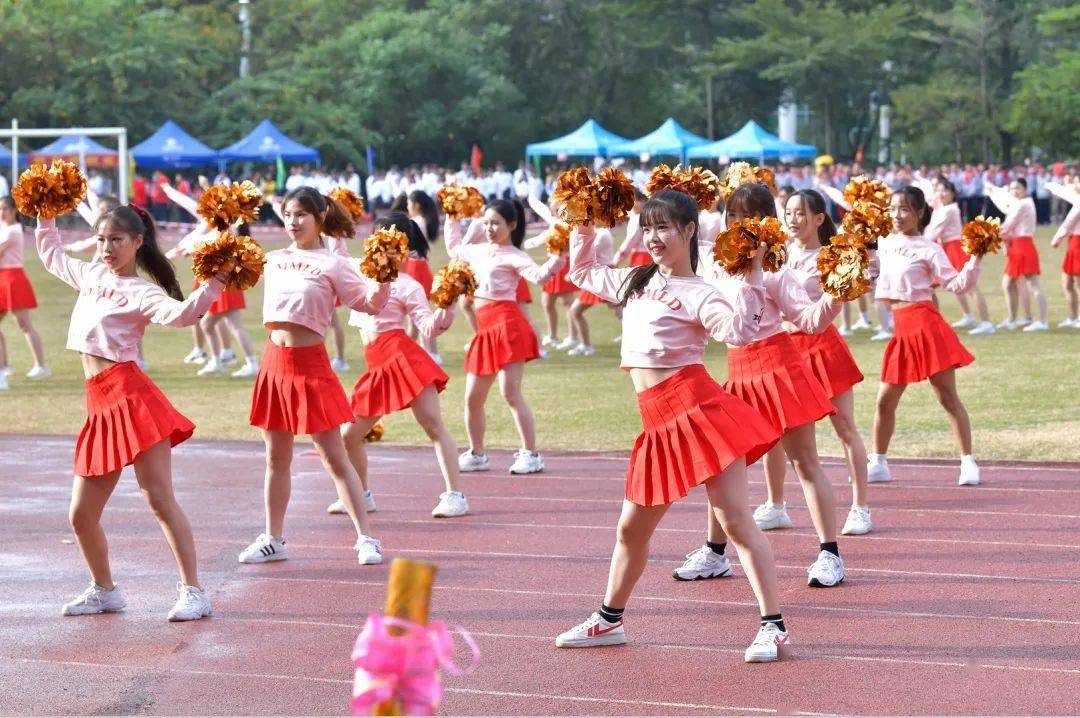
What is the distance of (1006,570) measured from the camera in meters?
7.84

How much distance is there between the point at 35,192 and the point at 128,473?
4.20 meters

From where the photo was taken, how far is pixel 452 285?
9.11m

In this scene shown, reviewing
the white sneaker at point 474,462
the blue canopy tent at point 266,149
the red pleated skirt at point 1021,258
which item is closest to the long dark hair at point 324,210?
the white sneaker at point 474,462

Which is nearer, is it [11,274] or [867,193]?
[867,193]

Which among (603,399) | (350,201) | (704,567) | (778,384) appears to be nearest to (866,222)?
(778,384)

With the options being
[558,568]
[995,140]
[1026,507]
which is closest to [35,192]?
[558,568]

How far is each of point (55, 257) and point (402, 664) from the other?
465 cm

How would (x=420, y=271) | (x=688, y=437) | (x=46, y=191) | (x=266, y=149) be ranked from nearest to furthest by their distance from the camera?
1. (x=688, y=437)
2. (x=46, y=191)
3. (x=420, y=271)
4. (x=266, y=149)

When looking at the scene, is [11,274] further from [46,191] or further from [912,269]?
[912,269]

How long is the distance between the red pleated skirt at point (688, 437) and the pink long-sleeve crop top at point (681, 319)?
0.32 ft

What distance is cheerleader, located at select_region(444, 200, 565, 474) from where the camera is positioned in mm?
10648

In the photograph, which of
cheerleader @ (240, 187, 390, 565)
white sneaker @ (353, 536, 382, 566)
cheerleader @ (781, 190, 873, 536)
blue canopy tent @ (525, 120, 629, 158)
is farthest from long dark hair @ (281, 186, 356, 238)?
blue canopy tent @ (525, 120, 629, 158)

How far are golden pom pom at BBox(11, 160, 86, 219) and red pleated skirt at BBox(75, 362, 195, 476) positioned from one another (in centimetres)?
83

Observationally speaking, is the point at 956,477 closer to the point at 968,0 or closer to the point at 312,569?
the point at 312,569
